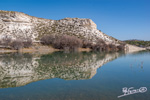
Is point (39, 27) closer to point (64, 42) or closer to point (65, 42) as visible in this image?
point (64, 42)

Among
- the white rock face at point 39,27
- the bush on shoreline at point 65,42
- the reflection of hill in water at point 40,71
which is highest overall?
the white rock face at point 39,27

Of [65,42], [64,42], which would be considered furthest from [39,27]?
[65,42]

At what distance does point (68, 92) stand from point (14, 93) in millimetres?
3587

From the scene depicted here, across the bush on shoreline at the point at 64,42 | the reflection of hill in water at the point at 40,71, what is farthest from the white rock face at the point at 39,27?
the reflection of hill in water at the point at 40,71

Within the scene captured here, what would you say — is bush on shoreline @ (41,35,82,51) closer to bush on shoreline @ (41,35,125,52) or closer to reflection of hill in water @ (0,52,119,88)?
bush on shoreline @ (41,35,125,52)

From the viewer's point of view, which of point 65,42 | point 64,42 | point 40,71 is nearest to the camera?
point 40,71

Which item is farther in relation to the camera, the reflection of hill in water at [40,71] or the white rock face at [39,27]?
the white rock face at [39,27]

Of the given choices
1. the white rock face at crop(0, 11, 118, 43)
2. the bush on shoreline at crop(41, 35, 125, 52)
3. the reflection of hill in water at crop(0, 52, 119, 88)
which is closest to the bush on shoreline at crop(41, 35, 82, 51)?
the bush on shoreline at crop(41, 35, 125, 52)

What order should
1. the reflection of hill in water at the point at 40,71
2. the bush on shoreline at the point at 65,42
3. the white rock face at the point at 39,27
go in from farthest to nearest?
the white rock face at the point at 39,27
the bush on shoreline at the point at 65,42
the reflection of hill in water at the point at 40,71

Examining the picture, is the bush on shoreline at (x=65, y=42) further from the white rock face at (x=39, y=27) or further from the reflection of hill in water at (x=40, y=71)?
the reflection of hill in water at (x=40, y=71)

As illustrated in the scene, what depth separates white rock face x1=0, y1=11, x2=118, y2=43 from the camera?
71.9m

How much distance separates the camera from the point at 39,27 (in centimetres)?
8275

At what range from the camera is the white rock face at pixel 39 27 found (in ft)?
236

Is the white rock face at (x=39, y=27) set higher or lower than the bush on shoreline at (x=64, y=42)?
higher
